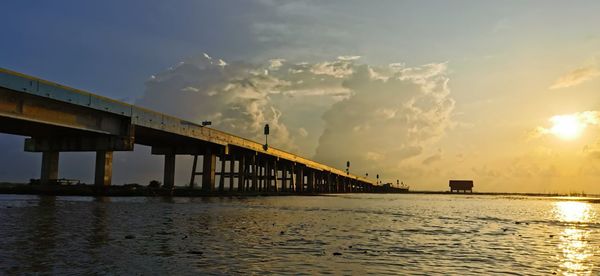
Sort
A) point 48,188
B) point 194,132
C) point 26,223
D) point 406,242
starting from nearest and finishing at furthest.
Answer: point 406,242 → point 26,223 → point 48,188 → point 194,132

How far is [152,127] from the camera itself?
72812mm

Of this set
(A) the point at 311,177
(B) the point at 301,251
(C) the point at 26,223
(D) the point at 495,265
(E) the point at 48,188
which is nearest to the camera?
(D) the point at 495,265

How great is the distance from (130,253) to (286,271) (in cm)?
532

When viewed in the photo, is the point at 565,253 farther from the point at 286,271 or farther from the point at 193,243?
the point at 193,243

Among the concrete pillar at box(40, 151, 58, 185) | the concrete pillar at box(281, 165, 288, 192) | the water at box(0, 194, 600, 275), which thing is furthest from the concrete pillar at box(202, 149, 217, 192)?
the water at box(0, 194, 600, 275)

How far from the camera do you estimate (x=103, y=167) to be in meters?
69.2

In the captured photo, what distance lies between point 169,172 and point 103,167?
2420 cm

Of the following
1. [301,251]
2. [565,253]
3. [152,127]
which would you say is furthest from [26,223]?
[152,127]

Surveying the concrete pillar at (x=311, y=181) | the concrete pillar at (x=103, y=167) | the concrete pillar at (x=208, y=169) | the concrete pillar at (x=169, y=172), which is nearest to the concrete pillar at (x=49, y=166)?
the concrete pillar at (x=103, y=167)

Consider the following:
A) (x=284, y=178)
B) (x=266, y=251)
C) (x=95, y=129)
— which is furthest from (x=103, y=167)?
(x=284, y=178)

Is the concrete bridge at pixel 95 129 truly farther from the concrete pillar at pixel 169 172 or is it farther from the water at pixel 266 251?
the water at pixel 266 251

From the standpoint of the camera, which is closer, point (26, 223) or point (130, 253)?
point (130, 253)

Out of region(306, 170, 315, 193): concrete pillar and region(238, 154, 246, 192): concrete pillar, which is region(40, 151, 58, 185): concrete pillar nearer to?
region(238, 154, 246, 192): concrete pillar

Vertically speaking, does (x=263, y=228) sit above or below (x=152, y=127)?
below
